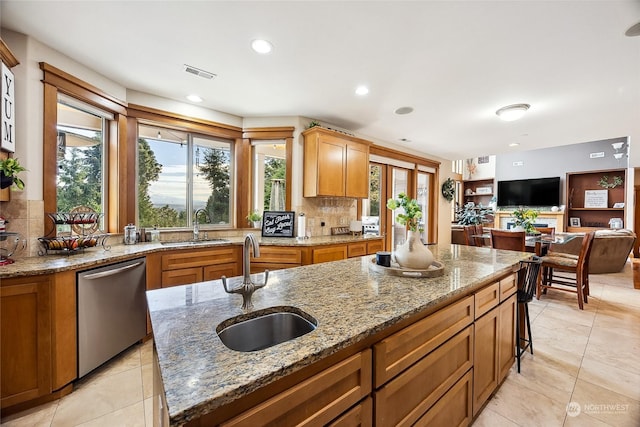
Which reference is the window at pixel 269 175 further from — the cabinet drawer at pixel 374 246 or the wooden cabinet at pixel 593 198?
the wooden cabinet at pixel 593 198

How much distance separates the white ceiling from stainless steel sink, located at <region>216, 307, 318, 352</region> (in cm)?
185

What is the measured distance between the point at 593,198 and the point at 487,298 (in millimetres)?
10112

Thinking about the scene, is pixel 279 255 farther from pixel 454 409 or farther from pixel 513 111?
pixel 513 111

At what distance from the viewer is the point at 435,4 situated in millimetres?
1659

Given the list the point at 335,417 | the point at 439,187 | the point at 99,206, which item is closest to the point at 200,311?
the point at 335,417

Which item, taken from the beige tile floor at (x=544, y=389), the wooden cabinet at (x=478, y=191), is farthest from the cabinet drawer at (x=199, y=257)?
the wooden cabinet at (x=478, y=191)

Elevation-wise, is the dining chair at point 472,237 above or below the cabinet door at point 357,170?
below

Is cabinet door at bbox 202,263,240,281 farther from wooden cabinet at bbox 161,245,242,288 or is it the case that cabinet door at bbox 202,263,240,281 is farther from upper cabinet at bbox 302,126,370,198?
upper cabinet at bbox 302,126,370,198

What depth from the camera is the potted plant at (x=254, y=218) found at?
364 cm

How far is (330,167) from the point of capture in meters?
3.60

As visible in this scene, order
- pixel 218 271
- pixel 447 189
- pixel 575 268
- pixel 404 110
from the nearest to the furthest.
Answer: pixel 218 271, pixel 404 110, pixel 575 268, pixel 447 189

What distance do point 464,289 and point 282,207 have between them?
2775mm

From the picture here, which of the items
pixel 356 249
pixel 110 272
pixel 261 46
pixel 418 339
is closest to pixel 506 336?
pixel 418 339

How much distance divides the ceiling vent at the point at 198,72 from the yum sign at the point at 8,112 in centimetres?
120
